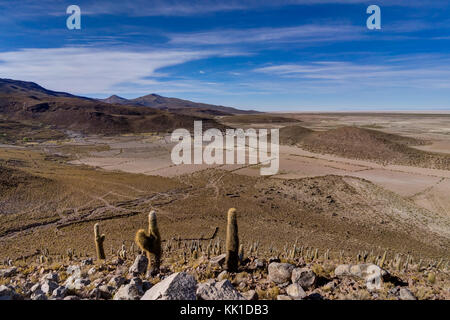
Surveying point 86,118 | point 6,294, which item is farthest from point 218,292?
point 86,118

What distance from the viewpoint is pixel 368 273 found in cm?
770

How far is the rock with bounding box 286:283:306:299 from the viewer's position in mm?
6652

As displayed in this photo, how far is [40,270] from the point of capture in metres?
9.94

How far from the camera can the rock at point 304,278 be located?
7.41 m

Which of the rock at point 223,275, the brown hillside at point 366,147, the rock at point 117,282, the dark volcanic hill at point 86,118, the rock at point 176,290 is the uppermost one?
the dark volcanic hill at point 86,118

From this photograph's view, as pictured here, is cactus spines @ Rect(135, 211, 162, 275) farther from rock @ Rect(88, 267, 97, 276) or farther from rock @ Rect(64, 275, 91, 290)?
rock @ Rect(88, 267, 97, 276)

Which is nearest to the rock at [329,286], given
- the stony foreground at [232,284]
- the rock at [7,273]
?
the stony foreground at [232,284]

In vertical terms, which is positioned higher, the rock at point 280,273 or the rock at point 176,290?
the rock at point 176,290

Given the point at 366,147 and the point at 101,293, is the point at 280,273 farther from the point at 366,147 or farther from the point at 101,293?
the point at 366,147

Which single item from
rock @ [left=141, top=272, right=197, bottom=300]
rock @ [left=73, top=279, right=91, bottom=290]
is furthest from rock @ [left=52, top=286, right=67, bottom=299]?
rock @ [left=141, top=272, right=197, bottom=300]

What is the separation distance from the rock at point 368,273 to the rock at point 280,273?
1.67m

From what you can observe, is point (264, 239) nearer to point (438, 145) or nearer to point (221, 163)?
point (221, 163)

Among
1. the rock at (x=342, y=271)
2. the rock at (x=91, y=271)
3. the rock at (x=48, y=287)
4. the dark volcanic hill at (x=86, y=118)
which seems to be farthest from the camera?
the dark volcanic hill at (x=86, y=118)

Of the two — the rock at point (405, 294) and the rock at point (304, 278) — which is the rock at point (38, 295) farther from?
the rock at point (405, 294)
